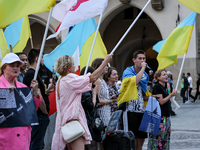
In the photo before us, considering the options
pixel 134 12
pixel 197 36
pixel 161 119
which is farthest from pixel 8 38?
pixel 134 12

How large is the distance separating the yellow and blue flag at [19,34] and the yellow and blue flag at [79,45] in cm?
56

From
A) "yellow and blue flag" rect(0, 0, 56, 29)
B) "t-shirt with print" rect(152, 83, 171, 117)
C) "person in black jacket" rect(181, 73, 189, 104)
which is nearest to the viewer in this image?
"yellow and blue flag" rect(0, 0, 56, 29)

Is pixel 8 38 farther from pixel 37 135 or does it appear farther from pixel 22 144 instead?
pixel 22 144

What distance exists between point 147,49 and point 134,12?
15.8 ft

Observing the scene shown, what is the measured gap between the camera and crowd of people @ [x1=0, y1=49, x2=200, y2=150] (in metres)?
3.96

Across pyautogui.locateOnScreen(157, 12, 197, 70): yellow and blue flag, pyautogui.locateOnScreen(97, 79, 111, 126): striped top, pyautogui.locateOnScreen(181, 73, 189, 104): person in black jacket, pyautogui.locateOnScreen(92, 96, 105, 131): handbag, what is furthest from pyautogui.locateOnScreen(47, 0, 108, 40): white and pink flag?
pyautogui.locateOnScreen(181, 73, 189, 104): person in black jacket

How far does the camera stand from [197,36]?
2080 centimetres

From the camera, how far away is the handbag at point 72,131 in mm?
4375

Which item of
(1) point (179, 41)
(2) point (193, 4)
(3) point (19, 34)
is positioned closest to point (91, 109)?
(2) point (193, 4)

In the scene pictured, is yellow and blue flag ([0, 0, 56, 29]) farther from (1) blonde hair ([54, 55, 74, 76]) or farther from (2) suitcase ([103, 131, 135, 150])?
(2) suitcase ([103, 131, 135, 150])

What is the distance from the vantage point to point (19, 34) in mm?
7668

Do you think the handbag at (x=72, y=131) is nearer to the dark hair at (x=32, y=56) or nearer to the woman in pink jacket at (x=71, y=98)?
the woman in pink jacket at (x=71, y=98)

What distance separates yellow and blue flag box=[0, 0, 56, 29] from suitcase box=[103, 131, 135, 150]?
2.16 m

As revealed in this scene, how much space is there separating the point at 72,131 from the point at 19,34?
152 inches
